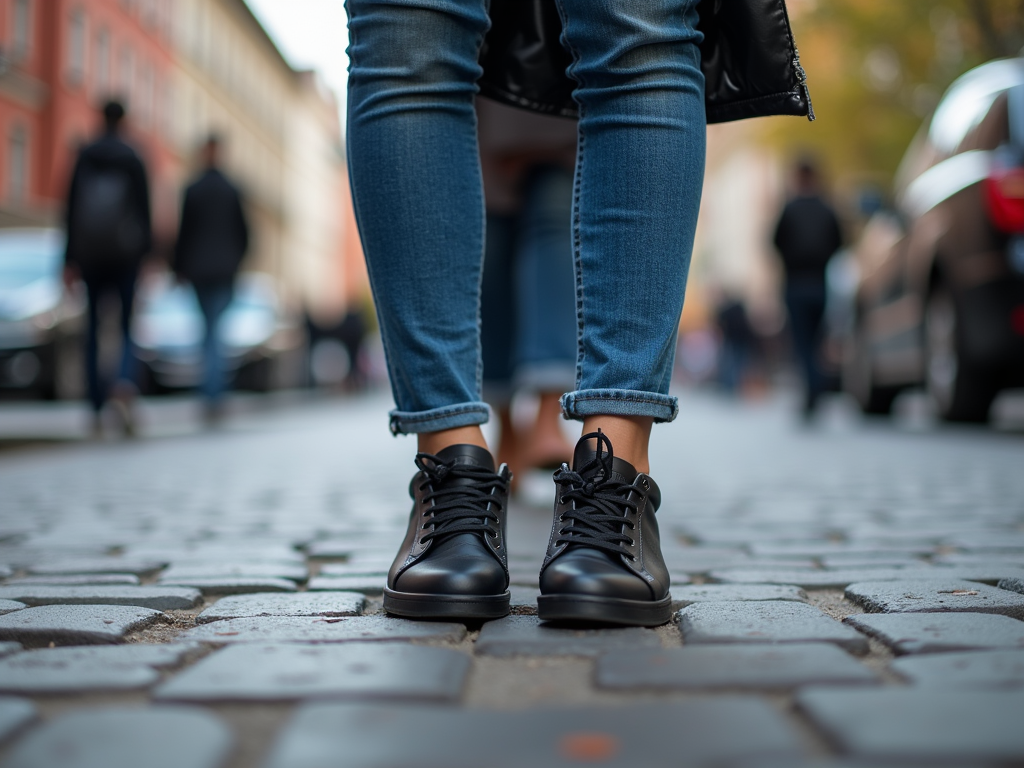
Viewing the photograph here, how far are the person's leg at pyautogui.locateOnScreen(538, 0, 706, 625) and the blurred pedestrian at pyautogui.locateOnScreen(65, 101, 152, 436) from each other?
563 cm

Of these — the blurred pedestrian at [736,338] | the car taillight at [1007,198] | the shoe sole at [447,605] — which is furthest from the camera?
the blurred pedestrian at [736,338]

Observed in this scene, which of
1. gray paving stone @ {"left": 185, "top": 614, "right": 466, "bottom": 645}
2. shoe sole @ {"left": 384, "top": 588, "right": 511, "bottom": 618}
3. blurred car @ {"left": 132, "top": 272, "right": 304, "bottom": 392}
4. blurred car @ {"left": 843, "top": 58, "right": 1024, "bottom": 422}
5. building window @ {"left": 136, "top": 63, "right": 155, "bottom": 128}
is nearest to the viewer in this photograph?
gray paving stone @ {"left": 185, "top": 614, "right": 466, "bottom": 645}

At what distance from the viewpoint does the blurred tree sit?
1875 centimetres

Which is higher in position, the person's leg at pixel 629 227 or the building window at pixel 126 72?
the building window at pixel 126 72

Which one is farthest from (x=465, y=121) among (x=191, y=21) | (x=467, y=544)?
(x=191, y=21)

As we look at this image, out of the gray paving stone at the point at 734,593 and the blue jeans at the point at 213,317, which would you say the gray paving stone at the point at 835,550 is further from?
the blue jeans at the point at 213,317

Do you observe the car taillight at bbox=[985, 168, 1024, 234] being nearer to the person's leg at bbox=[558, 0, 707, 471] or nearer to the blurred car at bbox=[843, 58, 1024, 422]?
the blurred car at bbox=[843, 58, 1024, 422]

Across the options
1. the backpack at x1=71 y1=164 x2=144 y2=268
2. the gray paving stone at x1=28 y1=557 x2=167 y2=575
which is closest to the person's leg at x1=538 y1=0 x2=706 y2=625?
the gray paving stone at x1=28 y1=557 x2=167 y2=575

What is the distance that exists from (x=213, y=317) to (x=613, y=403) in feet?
23.7

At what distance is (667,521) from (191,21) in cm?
3890

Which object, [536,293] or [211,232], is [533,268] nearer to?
[536,293]

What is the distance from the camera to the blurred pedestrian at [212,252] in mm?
8578

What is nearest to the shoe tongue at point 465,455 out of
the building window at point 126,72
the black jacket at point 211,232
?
the black jacket at point 211,232

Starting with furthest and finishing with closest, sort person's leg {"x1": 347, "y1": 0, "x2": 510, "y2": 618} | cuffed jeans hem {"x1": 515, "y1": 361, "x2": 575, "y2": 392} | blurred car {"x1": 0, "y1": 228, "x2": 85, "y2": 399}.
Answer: blurred car {"x1": 0, "y1": 228, "x2": 85, "y2": 399} < cuffed jeans hem {"x1": 515, "y1": 361, "x2": 575, "y2": 392} < person's leg {"x1": 347, "y1": 0, "x2": 510, "y2": 618}
